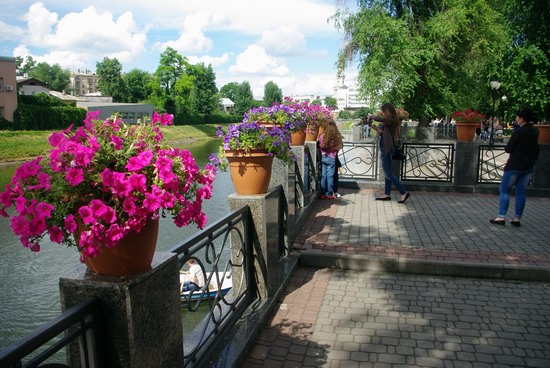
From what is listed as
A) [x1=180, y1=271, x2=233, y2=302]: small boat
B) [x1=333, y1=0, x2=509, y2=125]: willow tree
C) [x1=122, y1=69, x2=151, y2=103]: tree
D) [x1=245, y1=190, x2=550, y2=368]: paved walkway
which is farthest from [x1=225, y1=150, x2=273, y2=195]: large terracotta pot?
[x1=122, y1=69, x2=151, y2=103]: tree

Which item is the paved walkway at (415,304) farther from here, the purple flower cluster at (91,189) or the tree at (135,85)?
the tree at (135,85)

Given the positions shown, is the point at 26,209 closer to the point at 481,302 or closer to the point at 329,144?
the point at 481,302

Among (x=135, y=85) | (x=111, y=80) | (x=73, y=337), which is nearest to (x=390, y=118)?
(x=73, y=337)

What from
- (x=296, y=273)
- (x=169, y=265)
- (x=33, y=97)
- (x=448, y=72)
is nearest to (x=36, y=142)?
(x=33, y=97)

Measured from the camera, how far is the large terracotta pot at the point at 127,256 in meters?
1.91

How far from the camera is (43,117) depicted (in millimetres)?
42594

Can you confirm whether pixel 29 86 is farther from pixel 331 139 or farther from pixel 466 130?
pixel 466 130

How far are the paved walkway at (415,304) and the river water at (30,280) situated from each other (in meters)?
4.51

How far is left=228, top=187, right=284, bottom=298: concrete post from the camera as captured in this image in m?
3.95

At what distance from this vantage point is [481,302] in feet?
14.3

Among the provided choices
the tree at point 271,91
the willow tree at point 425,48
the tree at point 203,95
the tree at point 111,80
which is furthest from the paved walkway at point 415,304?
the tree at point 271,91

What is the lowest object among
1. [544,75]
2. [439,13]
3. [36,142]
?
[36,142]

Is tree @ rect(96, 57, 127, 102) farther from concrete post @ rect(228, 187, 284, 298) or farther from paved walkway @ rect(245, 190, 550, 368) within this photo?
concrete post @ rect(228, 187, 284, 298)

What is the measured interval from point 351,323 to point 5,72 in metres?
49.6
